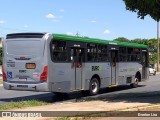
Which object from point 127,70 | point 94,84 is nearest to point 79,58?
point 94,84

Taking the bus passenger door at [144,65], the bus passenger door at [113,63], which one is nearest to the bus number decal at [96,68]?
the bus passenger door at [113,63]

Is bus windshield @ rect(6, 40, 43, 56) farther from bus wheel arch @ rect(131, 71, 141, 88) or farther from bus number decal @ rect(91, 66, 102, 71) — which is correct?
bus wheel arch @ rect(131, 71, 141, 88)

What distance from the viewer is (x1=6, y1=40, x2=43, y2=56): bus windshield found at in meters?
17.0

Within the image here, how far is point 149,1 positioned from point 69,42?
4723 millimetres

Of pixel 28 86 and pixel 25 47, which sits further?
pixel 25 47

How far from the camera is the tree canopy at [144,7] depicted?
51.2 ft

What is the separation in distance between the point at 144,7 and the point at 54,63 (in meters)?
4.42

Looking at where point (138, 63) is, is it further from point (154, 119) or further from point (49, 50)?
point (154, 119)

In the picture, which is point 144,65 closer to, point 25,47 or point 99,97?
point 99,97

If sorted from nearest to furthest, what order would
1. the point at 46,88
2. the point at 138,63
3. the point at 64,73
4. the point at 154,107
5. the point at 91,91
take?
the point at 154,107 → the point at 46,88 → the point at 64,73 → the point at 91,91 → the point at 138,63

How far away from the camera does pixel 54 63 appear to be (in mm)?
17328

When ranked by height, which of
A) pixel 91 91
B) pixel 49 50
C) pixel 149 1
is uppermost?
pixel 149 1

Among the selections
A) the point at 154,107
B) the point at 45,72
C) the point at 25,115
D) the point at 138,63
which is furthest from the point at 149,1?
the point at 138,63

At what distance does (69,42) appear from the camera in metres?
18.5
